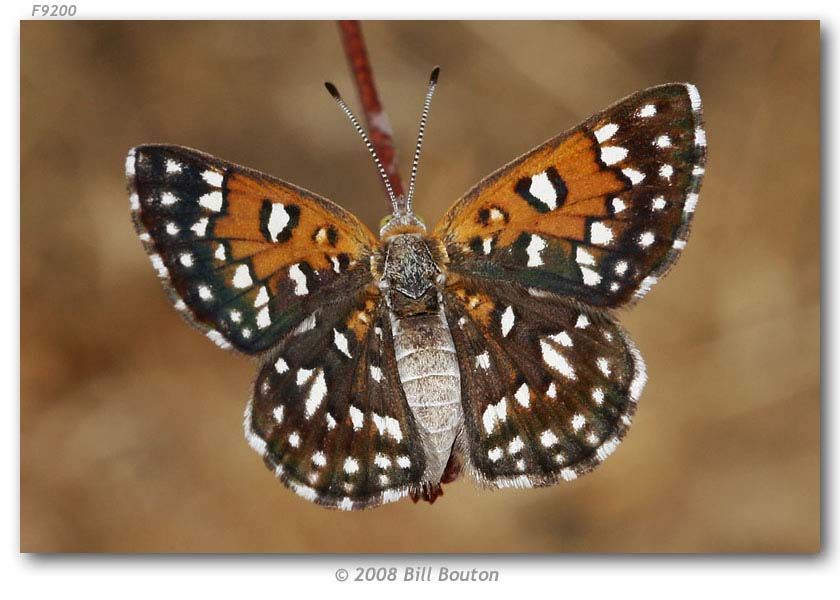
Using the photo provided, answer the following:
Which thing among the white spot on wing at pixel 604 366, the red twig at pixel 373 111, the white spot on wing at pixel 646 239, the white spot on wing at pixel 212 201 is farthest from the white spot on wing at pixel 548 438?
the white spot on wing at pixel 212 201

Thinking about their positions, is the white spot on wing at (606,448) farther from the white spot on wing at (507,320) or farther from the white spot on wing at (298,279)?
the white spot on wing at (298,279)

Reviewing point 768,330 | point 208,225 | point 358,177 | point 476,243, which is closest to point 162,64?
point 358,177

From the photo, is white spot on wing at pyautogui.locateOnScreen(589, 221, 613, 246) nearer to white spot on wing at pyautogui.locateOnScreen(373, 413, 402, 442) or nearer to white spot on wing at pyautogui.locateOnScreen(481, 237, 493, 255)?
white spot on wing at pyautogui.locateOnScreen(481, 237, 493, 255)

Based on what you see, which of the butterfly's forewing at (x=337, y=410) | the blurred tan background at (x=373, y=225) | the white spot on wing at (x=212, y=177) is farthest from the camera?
the blurred tan background at (x=373, y=225)

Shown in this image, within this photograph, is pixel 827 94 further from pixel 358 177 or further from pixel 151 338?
pixel 151 338

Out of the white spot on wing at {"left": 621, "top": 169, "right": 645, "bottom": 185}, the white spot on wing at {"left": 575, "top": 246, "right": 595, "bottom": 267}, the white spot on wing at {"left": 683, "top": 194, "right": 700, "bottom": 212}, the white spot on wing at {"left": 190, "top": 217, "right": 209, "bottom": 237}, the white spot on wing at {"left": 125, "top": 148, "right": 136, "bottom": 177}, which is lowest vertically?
the white spot on wing at {"left": 575, "top": 246, "right": 595, "bottom": 267}

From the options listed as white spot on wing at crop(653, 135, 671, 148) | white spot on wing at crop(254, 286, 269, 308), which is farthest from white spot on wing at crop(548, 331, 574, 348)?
white spot on wing at crop(254, 286, 269, 308)

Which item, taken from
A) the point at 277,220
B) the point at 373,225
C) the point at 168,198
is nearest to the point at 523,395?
the point at 277,220

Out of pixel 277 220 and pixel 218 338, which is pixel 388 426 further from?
pixel 277 220
